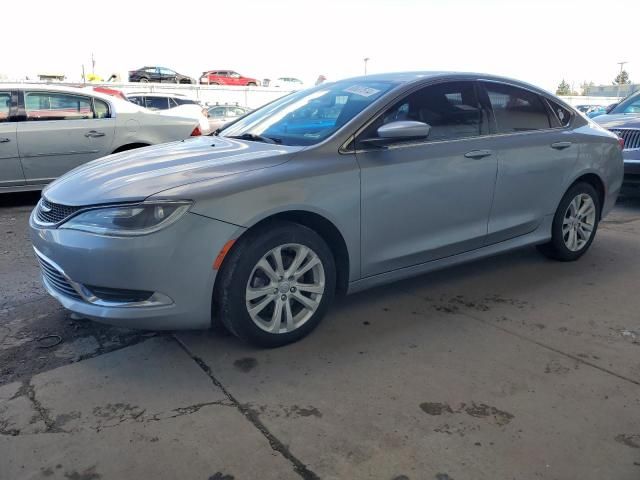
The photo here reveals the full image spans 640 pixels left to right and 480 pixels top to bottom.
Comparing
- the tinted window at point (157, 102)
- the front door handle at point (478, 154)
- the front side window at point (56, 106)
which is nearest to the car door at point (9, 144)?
the front side window at point (56, 106)

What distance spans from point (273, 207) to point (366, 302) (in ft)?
4.08

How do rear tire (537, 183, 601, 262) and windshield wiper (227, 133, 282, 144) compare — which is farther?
rear tire (537, 183, 601, 262)

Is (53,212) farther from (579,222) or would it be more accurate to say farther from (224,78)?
(224,78)

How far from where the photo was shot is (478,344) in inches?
128

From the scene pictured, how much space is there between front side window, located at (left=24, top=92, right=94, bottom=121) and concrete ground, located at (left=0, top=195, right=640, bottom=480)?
361 cm

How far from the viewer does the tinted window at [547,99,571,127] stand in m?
4.48

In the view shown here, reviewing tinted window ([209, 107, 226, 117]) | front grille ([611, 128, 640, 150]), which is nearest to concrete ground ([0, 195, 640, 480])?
front grille ([611, 128, 640, 150])

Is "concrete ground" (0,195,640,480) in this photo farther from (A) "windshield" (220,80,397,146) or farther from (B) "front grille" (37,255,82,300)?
(A) "windshield" (220,80,397,146)

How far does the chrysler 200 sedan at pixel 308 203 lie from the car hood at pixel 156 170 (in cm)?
1

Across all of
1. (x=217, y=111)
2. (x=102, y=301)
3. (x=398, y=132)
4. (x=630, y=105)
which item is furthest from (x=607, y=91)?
(x=102, y=301)

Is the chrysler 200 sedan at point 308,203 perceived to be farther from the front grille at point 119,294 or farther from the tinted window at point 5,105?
the tinted window at point 5,105

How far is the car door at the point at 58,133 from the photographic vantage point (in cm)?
672

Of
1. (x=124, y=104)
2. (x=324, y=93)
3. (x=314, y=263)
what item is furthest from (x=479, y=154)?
(x=124, y=104)

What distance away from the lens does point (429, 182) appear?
354 centimetres
